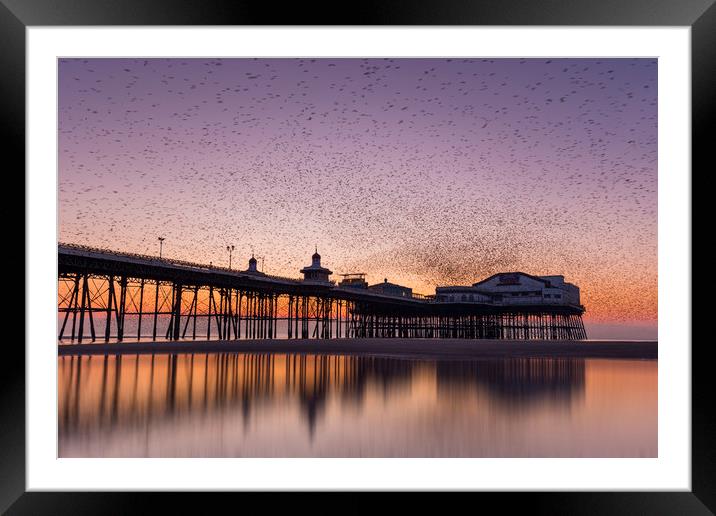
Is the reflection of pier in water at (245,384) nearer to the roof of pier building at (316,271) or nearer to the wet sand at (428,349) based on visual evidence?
the wet sand at (428,349)

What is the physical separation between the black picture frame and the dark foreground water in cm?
215

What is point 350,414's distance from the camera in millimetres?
9156

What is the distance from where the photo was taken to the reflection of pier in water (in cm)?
920
